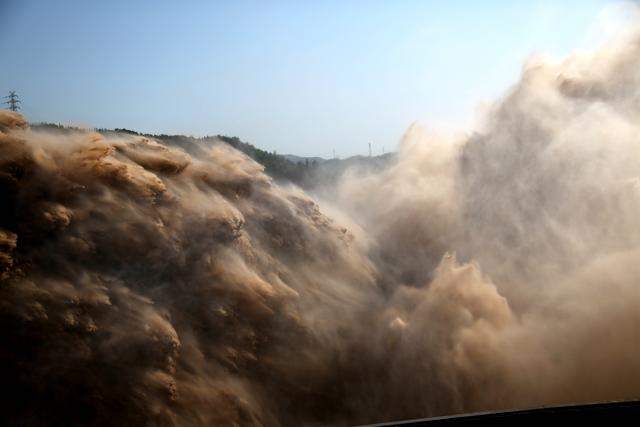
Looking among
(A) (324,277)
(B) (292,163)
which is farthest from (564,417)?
(B) (292,163)

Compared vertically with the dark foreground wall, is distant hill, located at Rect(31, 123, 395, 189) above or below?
above

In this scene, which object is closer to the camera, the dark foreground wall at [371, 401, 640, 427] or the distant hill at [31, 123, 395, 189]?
the dark foreground wall at [371, 401, 640, 427]

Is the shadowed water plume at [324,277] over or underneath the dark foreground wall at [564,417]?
over

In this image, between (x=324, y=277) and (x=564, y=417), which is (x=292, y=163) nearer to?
(x=324, y=277)

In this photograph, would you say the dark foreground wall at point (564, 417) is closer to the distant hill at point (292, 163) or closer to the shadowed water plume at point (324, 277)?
the shadowed water plume at point (324, 277)

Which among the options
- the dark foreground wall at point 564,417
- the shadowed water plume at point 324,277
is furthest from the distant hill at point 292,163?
the dark foreground wall at point 564,417

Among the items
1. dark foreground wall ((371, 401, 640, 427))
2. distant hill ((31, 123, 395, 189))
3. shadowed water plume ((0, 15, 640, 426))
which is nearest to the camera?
dark foreground wall ((371, 401, 640, 427))

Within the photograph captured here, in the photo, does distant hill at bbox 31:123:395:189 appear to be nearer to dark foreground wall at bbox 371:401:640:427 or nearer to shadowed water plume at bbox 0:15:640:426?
shadowed water plume at bbox 0:15:640:426

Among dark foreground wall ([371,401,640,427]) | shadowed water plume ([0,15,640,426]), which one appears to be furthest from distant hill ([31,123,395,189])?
dark foreground wall ([371,401,640,427])

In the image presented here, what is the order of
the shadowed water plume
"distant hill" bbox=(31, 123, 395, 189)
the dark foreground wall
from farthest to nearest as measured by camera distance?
"distant hill" bbox=(31, 123, 395, 189) < the shadowed water plume < the dark foreground wall
